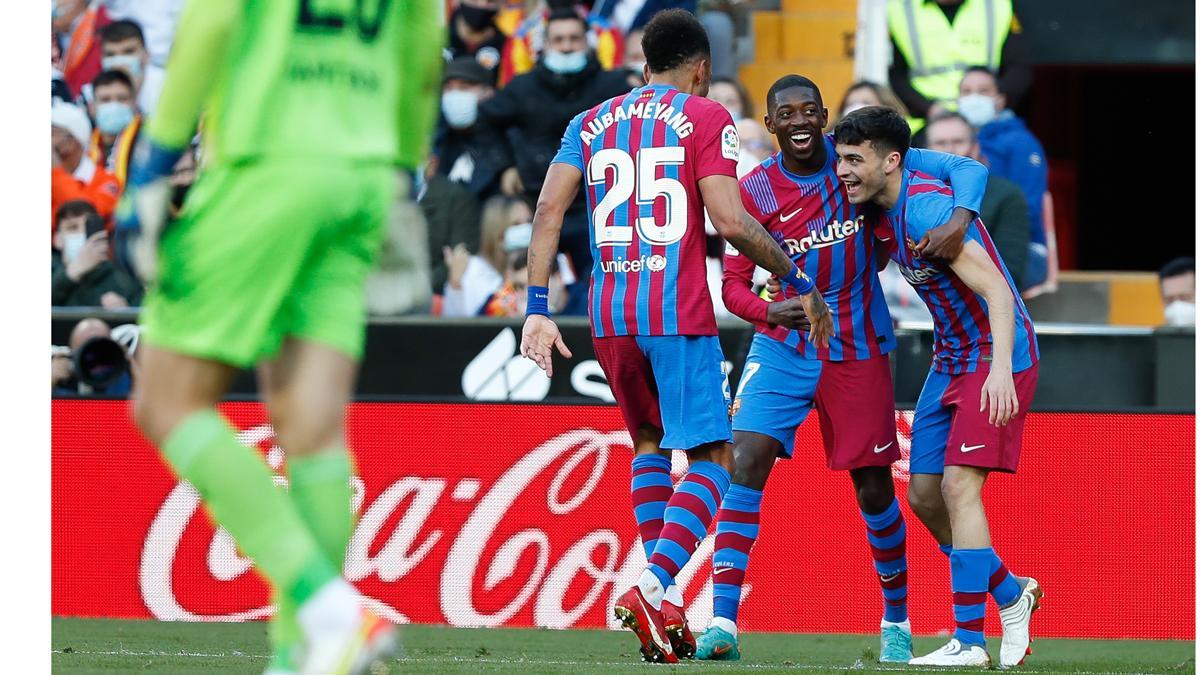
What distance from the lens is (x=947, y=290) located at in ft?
19.0

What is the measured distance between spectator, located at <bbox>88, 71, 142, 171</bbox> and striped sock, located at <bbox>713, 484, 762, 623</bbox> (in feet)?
18.2

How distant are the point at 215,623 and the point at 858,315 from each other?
3136mm

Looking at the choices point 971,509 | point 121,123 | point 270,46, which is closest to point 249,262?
point 270,46

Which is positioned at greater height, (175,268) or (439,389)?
(175,268)

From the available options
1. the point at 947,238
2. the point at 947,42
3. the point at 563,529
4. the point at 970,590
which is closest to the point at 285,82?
the point at 947,238

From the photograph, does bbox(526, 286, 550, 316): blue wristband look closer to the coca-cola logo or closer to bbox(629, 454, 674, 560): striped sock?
bbox(629, 454, 674, 560): striped sock

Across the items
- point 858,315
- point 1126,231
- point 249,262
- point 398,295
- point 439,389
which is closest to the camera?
point 249,262

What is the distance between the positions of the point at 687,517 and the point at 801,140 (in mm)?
1401

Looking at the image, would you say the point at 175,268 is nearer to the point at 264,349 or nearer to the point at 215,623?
the point at 264,349

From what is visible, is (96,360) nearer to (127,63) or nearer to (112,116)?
(112,116)

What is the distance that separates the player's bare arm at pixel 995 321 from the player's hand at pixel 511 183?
4699mm

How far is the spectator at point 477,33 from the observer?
1068 centimetres

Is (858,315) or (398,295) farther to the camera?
(858,315)

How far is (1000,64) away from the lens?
34.7ft
